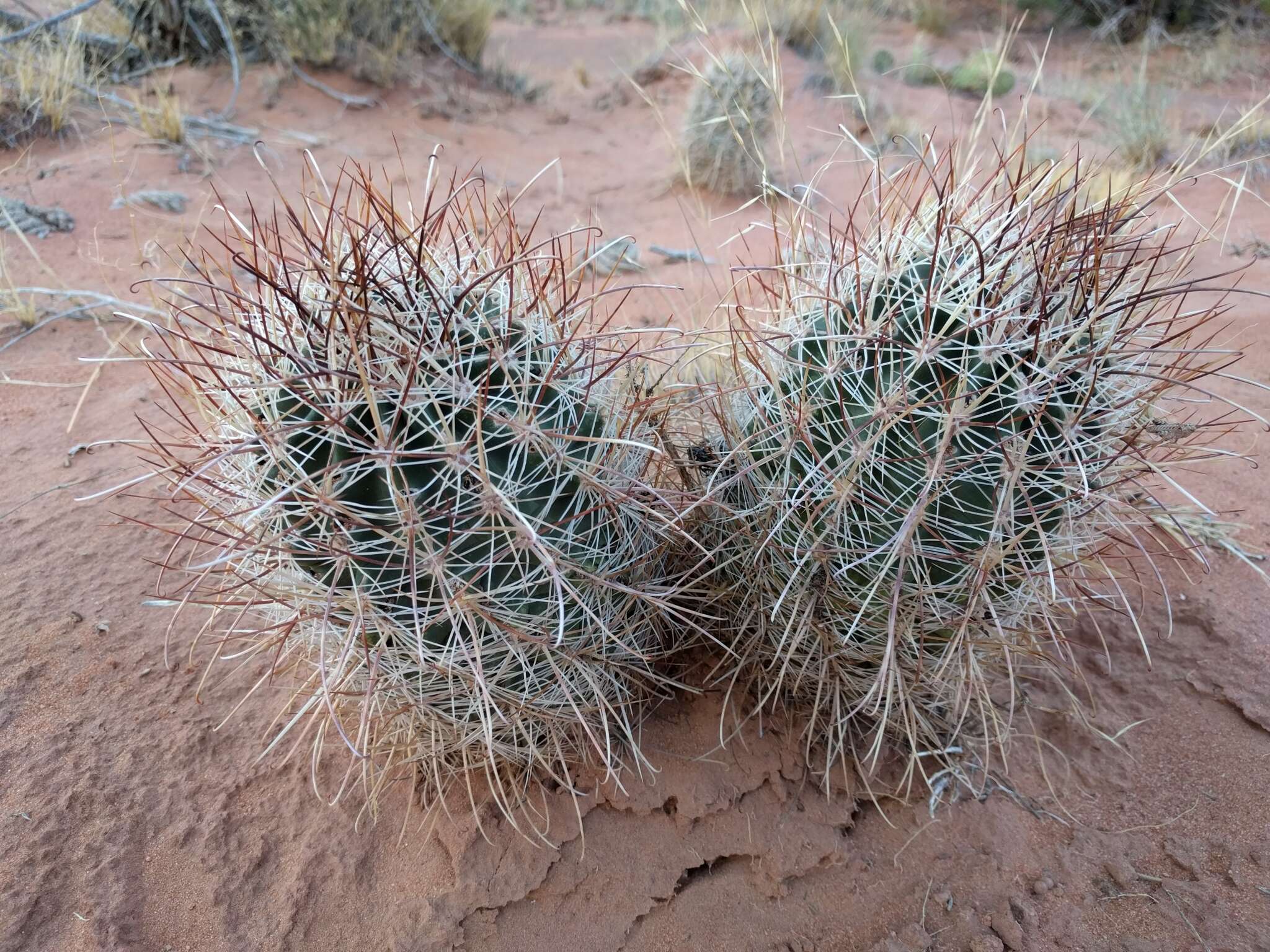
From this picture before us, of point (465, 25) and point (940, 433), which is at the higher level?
point (940, 433)

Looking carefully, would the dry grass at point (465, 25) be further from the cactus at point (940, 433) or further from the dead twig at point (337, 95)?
the cactus at point (940, 433)

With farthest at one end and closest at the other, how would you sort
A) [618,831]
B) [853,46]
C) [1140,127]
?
[853,46]
[1140,127]
[618,831]

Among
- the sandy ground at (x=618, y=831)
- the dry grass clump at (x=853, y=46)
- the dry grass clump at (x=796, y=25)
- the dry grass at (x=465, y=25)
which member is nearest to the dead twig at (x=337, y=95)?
the dry grass at (x=465, y=25)

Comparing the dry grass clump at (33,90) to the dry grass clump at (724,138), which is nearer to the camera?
the dry grass clump at (33,90)

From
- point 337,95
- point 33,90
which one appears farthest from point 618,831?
point 337,95

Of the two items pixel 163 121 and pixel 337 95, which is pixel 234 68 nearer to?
pixel 337 95

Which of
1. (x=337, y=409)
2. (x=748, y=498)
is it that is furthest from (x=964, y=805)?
(x=337, y=409)

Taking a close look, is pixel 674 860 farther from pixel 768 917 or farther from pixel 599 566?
pixel 599 566
